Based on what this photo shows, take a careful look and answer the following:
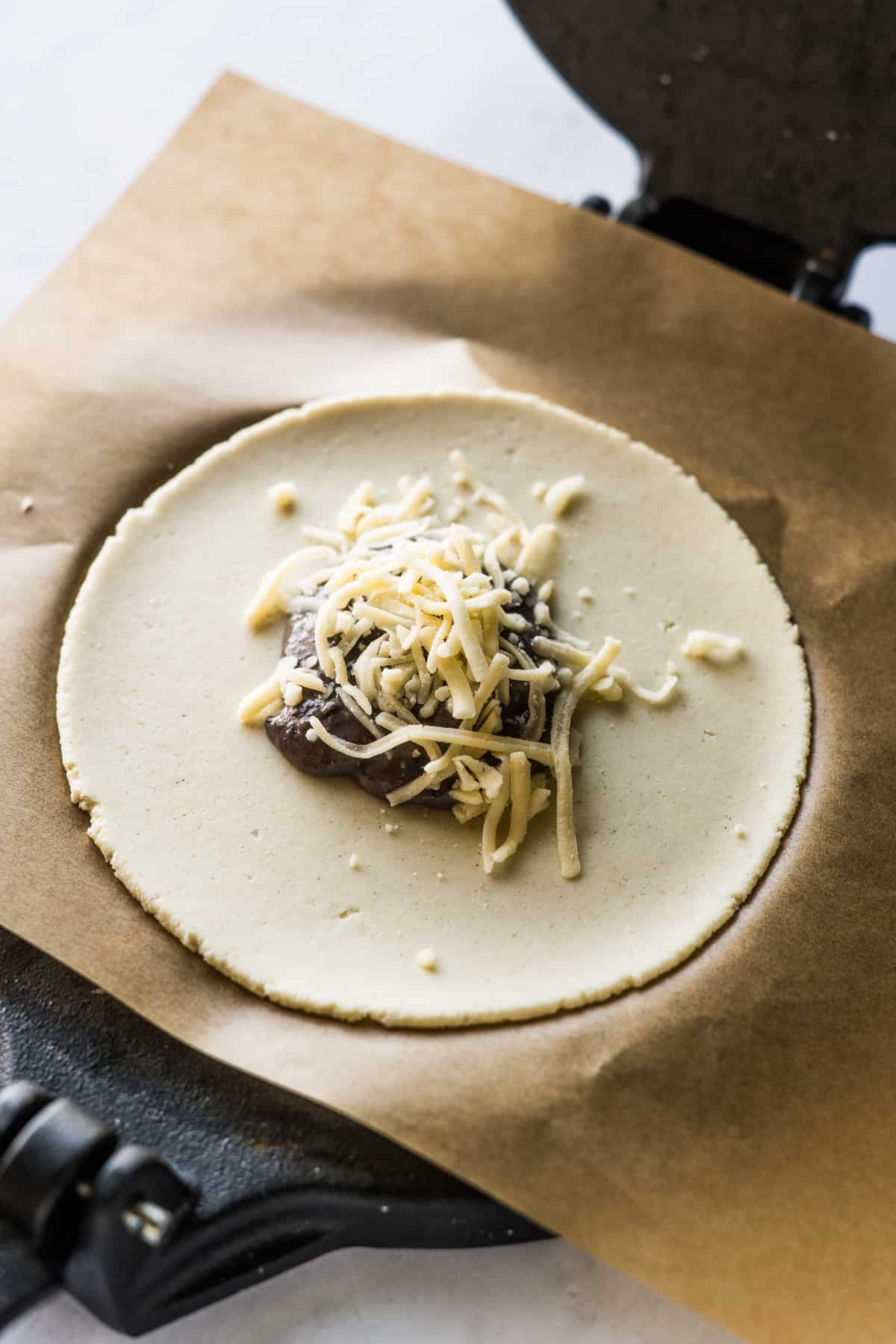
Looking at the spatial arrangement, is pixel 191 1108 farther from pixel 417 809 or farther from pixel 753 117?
pixel 753 117

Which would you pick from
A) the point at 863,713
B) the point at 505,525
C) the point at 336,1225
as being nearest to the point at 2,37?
the point at 505,525

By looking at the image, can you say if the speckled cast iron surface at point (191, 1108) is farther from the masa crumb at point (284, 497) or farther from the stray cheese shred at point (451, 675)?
the masa crumb at point (284, 497)

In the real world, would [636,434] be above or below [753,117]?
below

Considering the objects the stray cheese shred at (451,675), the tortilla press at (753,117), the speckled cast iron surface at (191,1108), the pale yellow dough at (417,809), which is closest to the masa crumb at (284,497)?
the pale yellow dough at (417,809)

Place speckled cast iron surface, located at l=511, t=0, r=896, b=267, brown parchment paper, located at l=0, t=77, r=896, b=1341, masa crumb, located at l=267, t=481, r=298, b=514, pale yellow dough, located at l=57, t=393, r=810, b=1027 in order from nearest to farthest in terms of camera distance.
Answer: brown parchment paper, located at l=0, t=77, r=896, b=1341, pale yellow dough, located at l=57, t=393, r=810, b=1027, masa crumb, located at l=267, t=481, r=298, b=514, speckled cast iron surface, located at l=511, t=0, r=896, b=267

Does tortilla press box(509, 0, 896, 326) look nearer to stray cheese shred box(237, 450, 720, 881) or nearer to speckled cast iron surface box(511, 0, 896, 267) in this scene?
speckled cast iron surface box(511, 0, 896, 267)

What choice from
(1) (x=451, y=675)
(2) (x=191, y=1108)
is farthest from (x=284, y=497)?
(2) (x=191, y=1108)

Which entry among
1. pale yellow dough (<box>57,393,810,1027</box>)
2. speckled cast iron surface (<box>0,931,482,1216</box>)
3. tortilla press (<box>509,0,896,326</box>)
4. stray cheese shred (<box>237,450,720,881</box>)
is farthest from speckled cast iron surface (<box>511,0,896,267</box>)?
speckled cast iron surface (<box>0,931,482,1216</box>)
